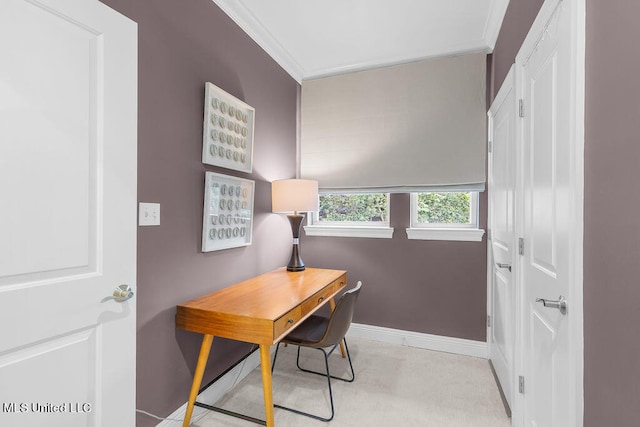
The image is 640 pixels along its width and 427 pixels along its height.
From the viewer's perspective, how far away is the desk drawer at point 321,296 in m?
1.89

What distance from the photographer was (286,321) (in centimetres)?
163

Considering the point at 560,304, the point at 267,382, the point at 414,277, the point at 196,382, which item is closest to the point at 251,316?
the point at 267,382

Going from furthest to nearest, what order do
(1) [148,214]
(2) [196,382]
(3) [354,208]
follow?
(3) [354,208] < (2) [196,382] < (1) [148,214]

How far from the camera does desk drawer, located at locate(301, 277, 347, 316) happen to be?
1892 millimetres

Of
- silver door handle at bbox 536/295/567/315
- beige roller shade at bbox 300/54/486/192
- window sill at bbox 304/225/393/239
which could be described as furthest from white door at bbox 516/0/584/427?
window sill at bbox 304/225/393/239

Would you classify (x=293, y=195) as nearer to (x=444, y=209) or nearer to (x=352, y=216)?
(x=352, y=216)

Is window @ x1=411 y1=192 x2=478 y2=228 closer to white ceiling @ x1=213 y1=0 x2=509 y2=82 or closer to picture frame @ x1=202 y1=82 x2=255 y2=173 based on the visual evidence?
white ceiling @ x1=213 y1=0 x2=509 y2=82

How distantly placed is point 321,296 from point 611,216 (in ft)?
5.36

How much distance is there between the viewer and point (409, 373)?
7.75 feet
